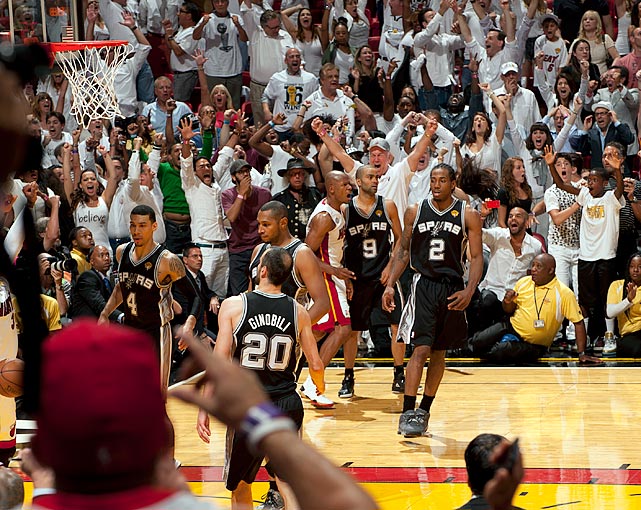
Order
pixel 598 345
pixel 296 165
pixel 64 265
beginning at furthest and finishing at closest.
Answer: pixel 598 345 → pixel 296 165 → pixel 64 265

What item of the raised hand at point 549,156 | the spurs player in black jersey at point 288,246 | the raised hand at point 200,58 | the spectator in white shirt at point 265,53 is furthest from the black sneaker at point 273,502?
the raised hand at point 200,58

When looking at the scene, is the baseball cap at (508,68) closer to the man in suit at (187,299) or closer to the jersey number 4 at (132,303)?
the man in suit at (187,299)

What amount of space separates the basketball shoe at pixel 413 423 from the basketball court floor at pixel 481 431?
0.07 meters

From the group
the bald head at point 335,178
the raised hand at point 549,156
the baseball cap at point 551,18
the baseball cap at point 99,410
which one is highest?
the baseball cap at point 551,18

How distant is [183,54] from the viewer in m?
15.4

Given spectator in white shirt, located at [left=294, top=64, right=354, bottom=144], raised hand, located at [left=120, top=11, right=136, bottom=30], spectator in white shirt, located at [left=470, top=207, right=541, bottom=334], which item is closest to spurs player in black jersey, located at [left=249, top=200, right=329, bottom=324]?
spectator in white shirt, located at [left=470, top=207, right=541, bottom=334]

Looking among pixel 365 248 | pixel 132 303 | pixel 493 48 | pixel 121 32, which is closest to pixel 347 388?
pixel 365 248

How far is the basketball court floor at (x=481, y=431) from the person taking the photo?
7.10 metres

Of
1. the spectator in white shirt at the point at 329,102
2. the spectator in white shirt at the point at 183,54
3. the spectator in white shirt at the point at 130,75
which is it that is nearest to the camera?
the spectator in white shirt at the point at 329,102

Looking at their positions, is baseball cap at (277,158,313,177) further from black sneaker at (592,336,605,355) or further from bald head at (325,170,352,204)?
black sneaker at (592,336,605,355)

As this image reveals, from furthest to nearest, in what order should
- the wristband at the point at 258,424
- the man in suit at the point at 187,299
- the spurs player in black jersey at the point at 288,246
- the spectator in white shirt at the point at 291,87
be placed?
the spectator in white shirt at the point at 291,87 → the man in suit at the point at 187,299 → the spurs player in black jersey at the point at 288,246 → the wristband at the point at 258,424

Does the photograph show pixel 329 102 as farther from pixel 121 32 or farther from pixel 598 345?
pixel 598 345

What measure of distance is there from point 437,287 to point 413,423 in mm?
1086

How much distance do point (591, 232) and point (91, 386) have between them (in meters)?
10.6
